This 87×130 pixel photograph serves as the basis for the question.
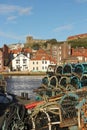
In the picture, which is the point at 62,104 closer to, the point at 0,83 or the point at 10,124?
the point at 10,124

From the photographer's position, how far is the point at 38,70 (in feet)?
278

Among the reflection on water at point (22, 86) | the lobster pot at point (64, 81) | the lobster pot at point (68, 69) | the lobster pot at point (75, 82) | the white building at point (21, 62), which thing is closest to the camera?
the lobster pot at point (75, 82)

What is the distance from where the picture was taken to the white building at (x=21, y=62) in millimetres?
86188

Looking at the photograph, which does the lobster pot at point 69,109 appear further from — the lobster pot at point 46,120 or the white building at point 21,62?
the white building at point 21,62

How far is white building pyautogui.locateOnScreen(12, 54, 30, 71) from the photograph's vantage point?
86188 mm

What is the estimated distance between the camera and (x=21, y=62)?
86.5m

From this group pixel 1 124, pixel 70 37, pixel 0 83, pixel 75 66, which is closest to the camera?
pixel 1 124

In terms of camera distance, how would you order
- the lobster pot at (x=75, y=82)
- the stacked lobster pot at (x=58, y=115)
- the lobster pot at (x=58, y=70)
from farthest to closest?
the lobster pot at (x=58, y=70)
the lobster pot at (x=75, y=82)
the stacked lobster pot at (x=58, y=115)

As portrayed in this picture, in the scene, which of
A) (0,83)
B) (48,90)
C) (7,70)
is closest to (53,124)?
(48,90)

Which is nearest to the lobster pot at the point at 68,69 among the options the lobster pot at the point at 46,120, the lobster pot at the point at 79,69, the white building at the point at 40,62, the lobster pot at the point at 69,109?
the lobster pot at the point at 79,69

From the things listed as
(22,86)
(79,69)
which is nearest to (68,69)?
(79,69)

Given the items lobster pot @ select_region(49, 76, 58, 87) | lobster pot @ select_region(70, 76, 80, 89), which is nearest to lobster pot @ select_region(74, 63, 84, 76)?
lobster pot @ select_region(70, 76, 80, 89)

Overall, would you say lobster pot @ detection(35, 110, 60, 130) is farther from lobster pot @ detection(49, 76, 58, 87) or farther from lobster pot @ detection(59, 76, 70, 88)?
lobster pot @ detection(49, 76, 58, 87)

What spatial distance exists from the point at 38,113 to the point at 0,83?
15506 mm
